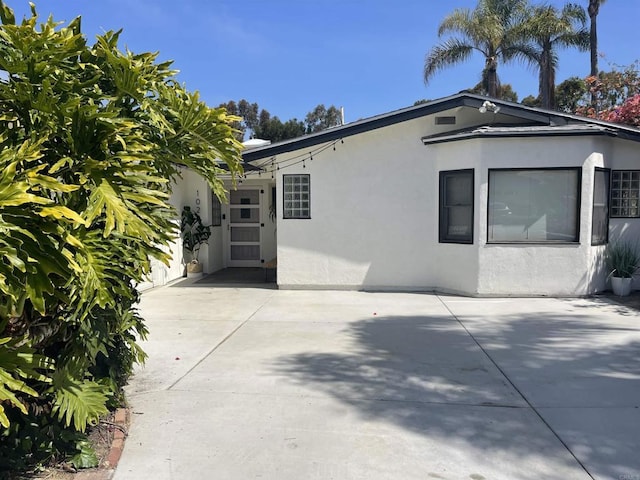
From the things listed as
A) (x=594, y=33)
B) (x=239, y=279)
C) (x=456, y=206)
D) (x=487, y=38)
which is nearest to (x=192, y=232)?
(x=239, y=279)

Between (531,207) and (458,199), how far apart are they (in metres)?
1.32

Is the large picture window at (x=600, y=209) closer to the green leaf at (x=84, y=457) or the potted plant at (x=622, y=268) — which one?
the potted plant at (x=622, y=268)

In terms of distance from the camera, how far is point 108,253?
9.26 ft

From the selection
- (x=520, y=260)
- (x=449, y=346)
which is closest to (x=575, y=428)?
(x=449, y=346)

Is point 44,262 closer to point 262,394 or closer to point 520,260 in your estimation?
point 262,394

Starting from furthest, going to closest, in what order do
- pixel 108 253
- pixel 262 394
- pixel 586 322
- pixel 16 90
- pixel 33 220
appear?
1. pixel 586 322
2. pixel 262 394
3. pixel 108 253
4. pixel 16 90
5. pixel 33 220

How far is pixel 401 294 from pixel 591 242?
361 centimetres

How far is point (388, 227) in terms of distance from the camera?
10.0m

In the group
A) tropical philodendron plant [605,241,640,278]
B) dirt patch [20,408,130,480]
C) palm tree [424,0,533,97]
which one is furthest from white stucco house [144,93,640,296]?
palm tree [424,0,533,97]

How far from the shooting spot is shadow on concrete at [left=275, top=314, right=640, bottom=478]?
3631 millimetres

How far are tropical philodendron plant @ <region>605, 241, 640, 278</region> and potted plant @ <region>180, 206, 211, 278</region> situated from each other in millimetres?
8849

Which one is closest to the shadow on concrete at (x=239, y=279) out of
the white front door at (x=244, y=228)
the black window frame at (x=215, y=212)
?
the white front door at (x=244, y=228)

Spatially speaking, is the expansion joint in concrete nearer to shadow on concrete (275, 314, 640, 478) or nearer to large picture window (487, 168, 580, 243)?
shadow on concrete (275, 314, 640, 478)

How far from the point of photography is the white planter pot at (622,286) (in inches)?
350
